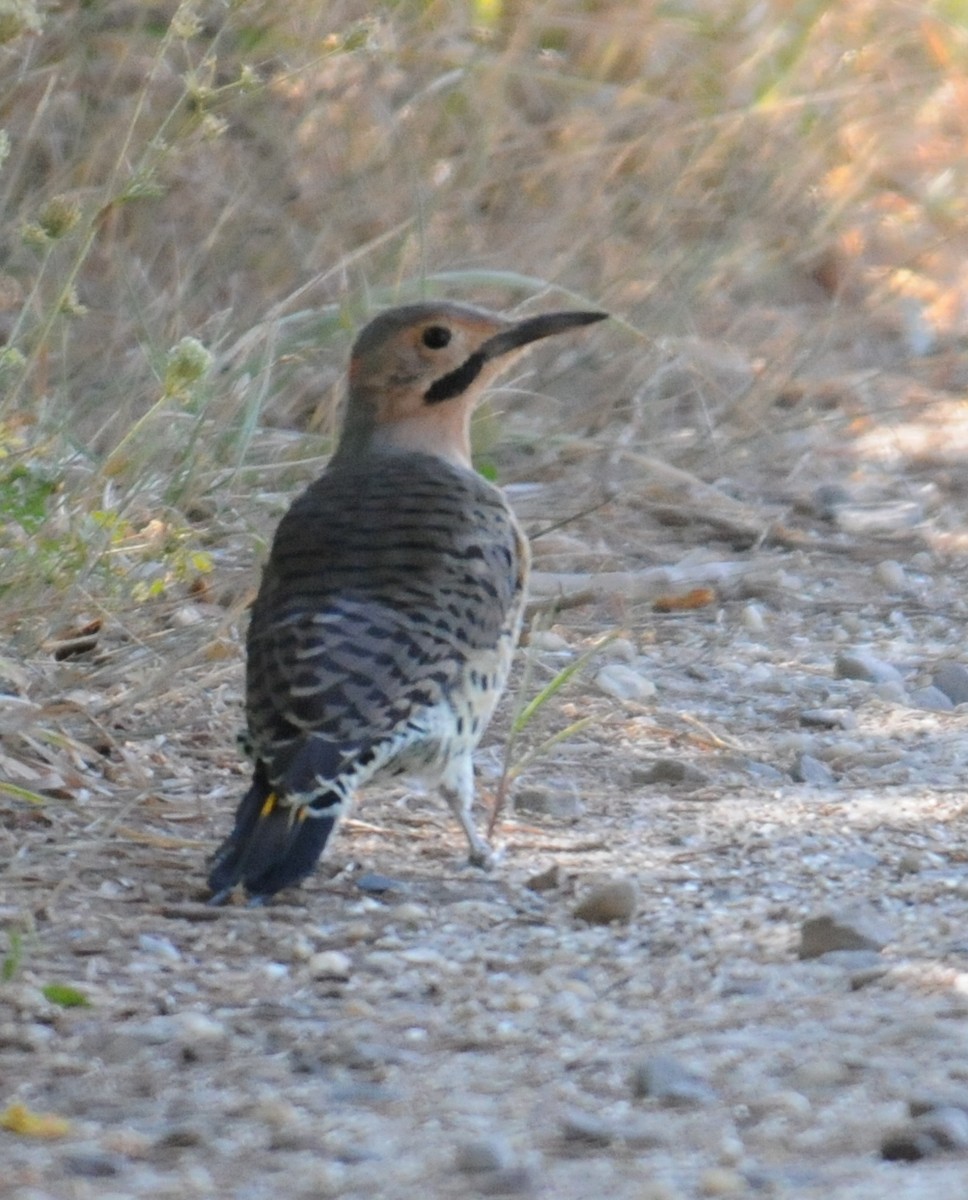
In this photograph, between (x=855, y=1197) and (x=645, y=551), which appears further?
(x=645, y=551)

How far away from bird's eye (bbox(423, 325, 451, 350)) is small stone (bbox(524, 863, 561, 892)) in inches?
44.9

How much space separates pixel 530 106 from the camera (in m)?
6.99

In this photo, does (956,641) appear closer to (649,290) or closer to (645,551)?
(645,551)

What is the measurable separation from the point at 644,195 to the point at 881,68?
142 cm

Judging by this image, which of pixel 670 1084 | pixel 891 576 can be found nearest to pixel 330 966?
pixel 670 1084

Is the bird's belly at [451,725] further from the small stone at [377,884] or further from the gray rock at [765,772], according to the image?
the gray rock at [765,772]

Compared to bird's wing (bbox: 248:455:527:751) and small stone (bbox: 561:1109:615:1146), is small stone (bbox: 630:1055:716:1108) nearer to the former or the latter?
small stone (bbox: 561:1109:615:1146)

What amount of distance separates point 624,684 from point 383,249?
5.35 ft

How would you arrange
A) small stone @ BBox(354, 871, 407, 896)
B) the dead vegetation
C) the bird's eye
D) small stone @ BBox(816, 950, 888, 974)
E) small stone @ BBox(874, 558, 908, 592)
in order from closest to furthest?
1. small stone @ BBox(816, 950, 888, 974)
2. small stone @ BBox(354, 871, 407, 896)
3. the dead vegetation
4. the bird's eye
5. small stone @ BBox(874, 558, 908, 592)

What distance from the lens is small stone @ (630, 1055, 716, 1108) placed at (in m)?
2.76

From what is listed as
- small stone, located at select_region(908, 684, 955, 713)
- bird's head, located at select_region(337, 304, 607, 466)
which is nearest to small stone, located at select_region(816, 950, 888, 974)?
bird's head, located at select_region(337, 304, 607, 466)

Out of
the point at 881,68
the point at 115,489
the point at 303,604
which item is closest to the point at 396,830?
the point at 303,604

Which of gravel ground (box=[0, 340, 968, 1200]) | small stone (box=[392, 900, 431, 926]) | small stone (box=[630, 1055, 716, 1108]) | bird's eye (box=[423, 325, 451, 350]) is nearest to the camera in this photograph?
gravel ground (box=[0, 340, 968, 1200])

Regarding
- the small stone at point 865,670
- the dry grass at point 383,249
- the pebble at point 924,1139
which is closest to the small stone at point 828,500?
the dry grass at point 383,249
